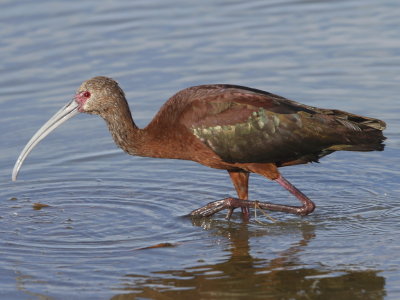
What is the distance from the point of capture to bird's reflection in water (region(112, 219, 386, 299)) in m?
7.27

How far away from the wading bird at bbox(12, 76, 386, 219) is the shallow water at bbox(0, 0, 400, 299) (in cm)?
59

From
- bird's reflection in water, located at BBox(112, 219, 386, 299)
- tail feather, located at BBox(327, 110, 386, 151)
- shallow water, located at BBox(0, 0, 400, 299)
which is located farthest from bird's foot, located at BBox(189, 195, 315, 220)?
bird's reflection in water, located at BBox(112, 219, 386, 299)

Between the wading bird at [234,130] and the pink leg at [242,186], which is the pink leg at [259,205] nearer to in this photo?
the wading bird at [234,130]

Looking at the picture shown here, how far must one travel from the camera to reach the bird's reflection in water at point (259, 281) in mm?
7273

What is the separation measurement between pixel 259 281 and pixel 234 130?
5.32 ft

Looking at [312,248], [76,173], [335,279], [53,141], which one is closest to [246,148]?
[312,248]

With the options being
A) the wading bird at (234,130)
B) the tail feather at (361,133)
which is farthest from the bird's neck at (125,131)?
the tail feather at (361,133)

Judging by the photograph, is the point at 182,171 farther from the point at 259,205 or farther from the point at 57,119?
the point at 57,119

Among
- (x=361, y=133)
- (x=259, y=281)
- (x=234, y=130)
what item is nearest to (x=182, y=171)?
(x=234, y=130)

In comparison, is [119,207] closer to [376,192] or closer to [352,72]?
[376,192]

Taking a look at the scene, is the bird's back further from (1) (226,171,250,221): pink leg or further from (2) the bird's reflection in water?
(2) the bird's reflection in water

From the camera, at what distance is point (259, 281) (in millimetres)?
7527

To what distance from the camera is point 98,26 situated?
14.1 m

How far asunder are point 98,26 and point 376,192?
20.0 ft
